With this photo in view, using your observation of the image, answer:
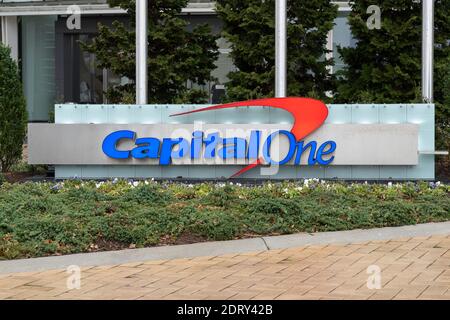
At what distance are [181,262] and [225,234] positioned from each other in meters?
1.04

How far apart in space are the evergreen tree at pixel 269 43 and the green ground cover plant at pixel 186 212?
6.31 metres

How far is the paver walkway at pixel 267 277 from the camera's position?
6195mm

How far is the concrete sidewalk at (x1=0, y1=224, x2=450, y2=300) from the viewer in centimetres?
621

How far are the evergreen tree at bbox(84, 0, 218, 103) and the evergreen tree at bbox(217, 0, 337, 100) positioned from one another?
0.81 metres

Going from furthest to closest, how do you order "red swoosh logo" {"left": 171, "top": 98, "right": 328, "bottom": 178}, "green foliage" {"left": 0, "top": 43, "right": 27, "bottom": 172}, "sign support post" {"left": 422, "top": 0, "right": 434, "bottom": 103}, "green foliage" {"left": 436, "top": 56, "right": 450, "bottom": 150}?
"sign support post" {"left": 422, "top": 0, "right": 434, "bottom": 103} → "green foliage" {"left": 436, "top": 56, "right": 450, "bottom": 150} → "green foliage" {"left": 0, "top": 43, "right": 27, "bottom": 172} → "red swoosh logo" {"left": 171, "top": 98, "right": 328, "bottom": 178}

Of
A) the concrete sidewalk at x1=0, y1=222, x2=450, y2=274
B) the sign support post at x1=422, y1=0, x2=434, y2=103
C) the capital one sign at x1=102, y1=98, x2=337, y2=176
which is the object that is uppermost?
the sign support post at x1=422, y1=0, x2=434, y2=103

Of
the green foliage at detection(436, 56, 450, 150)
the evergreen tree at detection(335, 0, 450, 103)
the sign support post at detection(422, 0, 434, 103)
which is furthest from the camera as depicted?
the evergreen tree at detection(335, 0, 450, 103)

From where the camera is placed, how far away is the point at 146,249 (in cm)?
777

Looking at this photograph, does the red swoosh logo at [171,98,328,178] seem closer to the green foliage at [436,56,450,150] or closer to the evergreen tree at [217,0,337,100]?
the green foliage at [436,56,450,150]

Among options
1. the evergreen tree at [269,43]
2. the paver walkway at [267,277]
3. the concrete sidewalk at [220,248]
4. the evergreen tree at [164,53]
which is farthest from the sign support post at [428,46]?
the paver walkway at [267,277]

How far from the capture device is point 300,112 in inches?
517

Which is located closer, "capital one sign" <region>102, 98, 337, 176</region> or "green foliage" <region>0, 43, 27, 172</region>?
"capital one sign" <region>102, 98, 337, 176</region>

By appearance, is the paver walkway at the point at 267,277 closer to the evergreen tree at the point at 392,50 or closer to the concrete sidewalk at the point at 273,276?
the concrete sidewalk at the point at 273,276

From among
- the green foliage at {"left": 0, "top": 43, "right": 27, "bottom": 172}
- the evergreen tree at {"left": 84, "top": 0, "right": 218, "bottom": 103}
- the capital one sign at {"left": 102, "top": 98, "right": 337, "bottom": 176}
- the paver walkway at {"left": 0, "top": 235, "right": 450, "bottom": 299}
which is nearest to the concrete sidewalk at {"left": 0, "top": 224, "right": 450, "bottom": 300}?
the paver walkway at {"left": 0, "top": 235, "right": 450, "bottom": 299}
